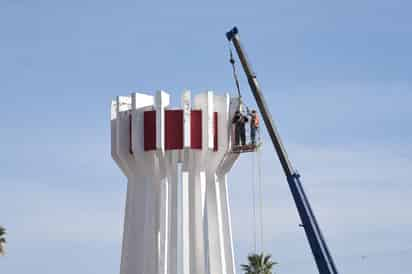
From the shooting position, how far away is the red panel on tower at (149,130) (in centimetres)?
7544

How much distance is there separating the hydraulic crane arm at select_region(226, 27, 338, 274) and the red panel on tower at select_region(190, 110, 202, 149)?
566 cm

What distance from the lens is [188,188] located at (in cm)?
7550

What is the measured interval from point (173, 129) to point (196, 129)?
4.95 feet

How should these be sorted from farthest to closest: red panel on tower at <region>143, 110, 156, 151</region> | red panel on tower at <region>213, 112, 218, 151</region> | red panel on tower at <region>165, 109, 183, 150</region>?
red panel on tower at <region>213, 112, 218, 151</region>, red panel on tower at <region>143, 110, 156, 151</region>, red panel on tower at <region>165, 109, 183, 150</region>

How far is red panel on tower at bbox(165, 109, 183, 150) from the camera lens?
246ft

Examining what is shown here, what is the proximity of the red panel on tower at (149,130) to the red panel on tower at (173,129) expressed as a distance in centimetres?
87

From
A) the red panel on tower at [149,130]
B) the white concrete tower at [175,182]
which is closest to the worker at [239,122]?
the white concrete tower at [175,182]

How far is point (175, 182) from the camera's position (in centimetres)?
7550

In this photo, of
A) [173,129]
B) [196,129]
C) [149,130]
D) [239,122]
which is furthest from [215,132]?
[149,130]

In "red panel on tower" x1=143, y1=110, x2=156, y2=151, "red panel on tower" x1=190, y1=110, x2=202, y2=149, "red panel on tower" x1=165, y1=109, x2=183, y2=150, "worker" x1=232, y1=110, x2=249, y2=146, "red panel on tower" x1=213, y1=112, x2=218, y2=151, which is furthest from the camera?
"worker" x1=232, y1=110, x2=249, y2=146

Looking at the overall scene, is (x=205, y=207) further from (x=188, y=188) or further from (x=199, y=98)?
(x=199, y=98)

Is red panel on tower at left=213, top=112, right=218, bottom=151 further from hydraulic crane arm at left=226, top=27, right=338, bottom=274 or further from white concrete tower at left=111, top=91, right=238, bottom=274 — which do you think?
hydraulic crane arm at left=226, top=27, right=338, bottom=274

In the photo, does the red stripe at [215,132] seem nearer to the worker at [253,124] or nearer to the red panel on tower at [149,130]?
→ the worker at [253,124]

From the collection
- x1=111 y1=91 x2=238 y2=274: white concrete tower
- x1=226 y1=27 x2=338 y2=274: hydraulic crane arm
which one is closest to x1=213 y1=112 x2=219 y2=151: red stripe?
x1=111 y1=91 x2=238 y2=274: white concrete tower
